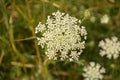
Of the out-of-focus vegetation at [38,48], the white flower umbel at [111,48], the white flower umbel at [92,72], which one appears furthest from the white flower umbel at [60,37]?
the white flower umbel at [111,48]

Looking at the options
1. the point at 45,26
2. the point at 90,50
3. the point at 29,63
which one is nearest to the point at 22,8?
the point at 29,63

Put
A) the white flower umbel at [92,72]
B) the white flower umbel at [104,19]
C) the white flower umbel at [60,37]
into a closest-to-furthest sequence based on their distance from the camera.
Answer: the white flower umbel at [60,37] < the white flower umbel at [92,72] < the white flower umbel at [104,19]

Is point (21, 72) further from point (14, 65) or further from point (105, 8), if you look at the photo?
point (105, 8)

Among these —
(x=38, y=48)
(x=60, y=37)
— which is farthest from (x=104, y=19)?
(x=60, y=37)

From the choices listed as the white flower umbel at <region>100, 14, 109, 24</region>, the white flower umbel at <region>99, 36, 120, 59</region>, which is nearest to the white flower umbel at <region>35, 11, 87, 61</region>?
the white flower umbel at <region>99, 36, 120, 59</region>

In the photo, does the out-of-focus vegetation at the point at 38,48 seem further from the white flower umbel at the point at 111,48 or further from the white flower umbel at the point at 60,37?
the white flower umbel at the point at 60,37

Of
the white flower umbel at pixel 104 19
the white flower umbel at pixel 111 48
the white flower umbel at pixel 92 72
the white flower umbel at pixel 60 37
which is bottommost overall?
the white flower umbel at pixel 60 37

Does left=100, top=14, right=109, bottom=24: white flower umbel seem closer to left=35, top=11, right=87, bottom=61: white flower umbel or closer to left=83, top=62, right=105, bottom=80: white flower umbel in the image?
left=83, top=62, right=105, bottom=80: white flower umbel

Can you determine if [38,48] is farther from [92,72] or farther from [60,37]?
[60,37]
